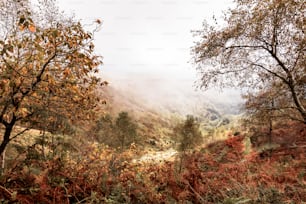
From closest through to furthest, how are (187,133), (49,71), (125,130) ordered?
(49,71), (187,133), (125,130)

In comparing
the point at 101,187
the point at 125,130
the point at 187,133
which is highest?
the point at 125,130

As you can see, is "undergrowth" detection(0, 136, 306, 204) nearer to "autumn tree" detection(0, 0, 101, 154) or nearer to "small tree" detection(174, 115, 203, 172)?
"autumn tree" detection(0, 0, 101, 154)

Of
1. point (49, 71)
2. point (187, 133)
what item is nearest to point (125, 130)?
point (187, 133)

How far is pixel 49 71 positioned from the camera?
4.89 m

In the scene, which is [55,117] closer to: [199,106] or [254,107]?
[254,107]

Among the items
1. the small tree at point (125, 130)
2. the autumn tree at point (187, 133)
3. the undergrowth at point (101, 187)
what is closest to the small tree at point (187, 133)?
the autumn tree at point (187, 133)

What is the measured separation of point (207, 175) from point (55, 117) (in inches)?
147

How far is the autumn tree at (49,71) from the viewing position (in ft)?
14.5

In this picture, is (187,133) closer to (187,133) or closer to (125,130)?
(187,133)

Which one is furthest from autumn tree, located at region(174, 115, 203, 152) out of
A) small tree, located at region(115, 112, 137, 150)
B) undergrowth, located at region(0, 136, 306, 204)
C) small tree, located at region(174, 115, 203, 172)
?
Answer: undergrowth, located at region(0, 136, 306, 204)

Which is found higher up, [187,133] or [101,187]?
[187,133]

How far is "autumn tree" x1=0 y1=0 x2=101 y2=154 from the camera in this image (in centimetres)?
443

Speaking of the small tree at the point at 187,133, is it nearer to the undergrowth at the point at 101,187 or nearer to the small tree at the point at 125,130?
the small tree at the point at 125,130

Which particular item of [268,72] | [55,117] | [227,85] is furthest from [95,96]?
[268,72]
